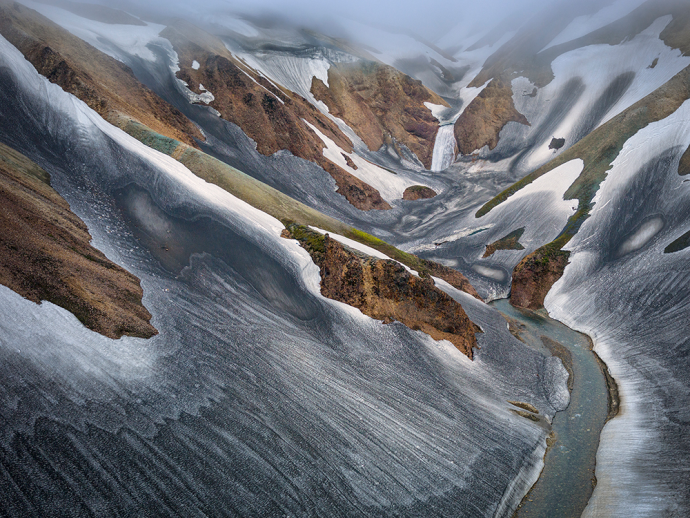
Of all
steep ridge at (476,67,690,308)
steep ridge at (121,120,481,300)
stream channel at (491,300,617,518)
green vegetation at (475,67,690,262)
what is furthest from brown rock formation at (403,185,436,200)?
stream channel at (491,300,617,518)

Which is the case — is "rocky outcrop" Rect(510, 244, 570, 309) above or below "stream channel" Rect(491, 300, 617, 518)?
above

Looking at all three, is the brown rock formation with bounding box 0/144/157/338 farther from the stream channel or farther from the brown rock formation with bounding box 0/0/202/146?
the stream channel

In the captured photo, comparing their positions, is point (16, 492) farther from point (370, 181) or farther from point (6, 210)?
point (370, 181)

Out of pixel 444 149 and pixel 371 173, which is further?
pixel 444 149

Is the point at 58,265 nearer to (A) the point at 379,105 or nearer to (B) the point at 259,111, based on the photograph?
(B) the point at 259,111

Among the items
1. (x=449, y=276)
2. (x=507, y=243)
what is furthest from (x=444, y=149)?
(x=449, y=276)

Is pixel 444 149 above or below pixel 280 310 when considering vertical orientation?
above
